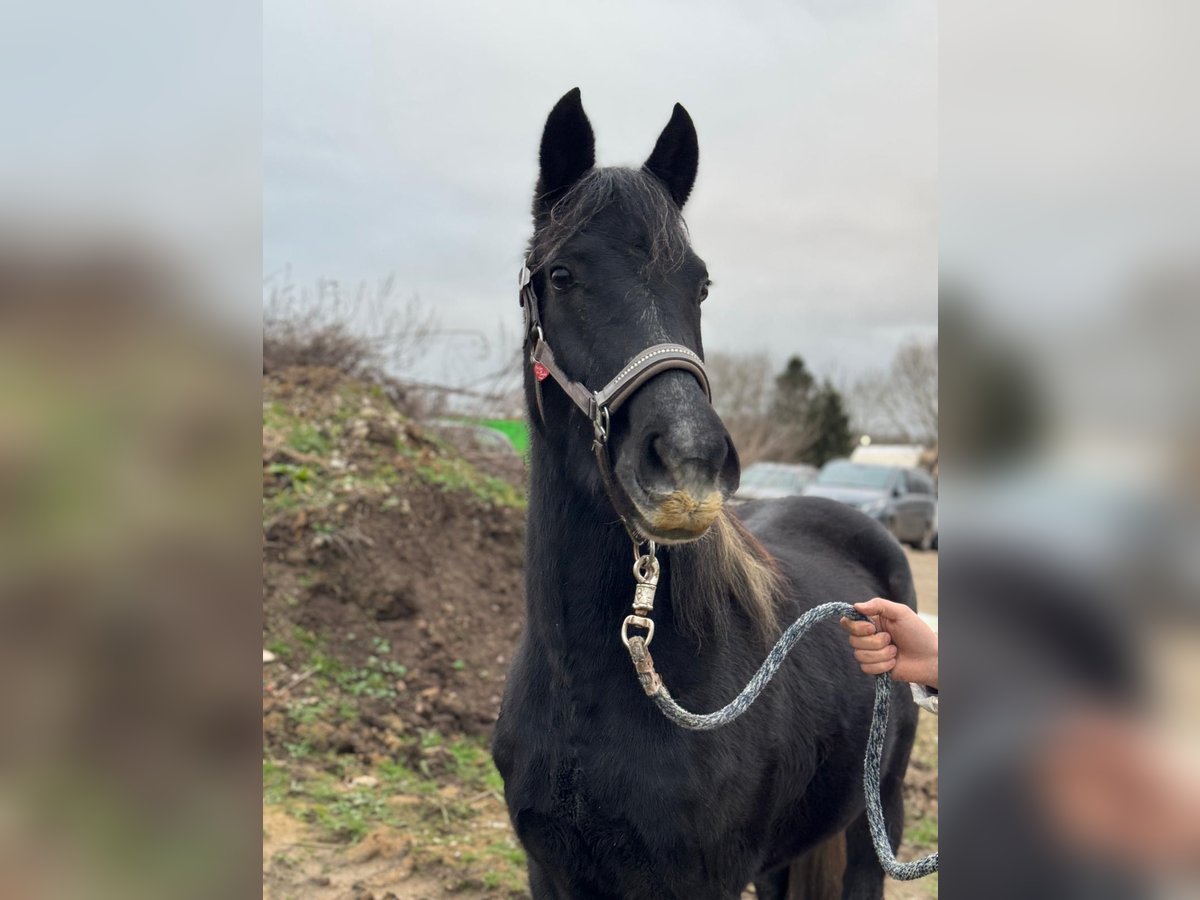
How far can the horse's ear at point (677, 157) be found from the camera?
2723 millimetres

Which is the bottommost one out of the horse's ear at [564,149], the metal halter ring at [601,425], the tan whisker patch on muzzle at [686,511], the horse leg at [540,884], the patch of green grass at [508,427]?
the horse leg at [540,884]

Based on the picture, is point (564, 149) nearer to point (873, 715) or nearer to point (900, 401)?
point (873, 715)

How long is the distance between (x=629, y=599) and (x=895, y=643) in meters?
0.70

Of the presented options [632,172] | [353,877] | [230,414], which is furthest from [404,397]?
[230,414]

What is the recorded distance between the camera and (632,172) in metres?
2.46

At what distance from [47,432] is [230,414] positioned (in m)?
0.17

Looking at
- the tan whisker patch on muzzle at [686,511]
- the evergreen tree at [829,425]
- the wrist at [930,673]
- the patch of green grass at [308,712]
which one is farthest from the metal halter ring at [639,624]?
the evergreen tree at [829,425]

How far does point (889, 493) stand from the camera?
18219 millimetres

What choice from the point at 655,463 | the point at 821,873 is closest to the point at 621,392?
the point at 655,463

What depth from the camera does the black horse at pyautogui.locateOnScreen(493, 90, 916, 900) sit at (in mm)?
2109

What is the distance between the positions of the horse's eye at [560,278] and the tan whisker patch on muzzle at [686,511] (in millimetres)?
741

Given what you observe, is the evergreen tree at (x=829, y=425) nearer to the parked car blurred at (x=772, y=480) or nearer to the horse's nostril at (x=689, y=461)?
the parked car blurred at (x=772, y=480)

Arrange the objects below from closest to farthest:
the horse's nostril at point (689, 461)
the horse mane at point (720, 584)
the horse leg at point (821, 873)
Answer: the horse's nostril at point (689, 461)
the horse mane at point (720, 584)
the horse leg at point (821, 873)

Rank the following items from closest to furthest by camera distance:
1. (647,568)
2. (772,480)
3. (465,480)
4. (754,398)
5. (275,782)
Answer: (647,568)
(275,782)
(465,480)
(772,480)
(754,398)
